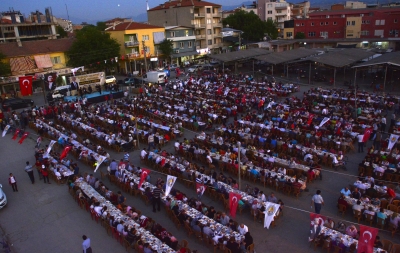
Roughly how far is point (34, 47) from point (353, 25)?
181 ft

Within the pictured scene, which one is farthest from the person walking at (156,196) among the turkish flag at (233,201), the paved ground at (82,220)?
the turkish flag at (233,201)

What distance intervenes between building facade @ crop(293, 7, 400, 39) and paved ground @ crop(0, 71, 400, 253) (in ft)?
167

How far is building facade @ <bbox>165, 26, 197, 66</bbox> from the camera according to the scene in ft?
185

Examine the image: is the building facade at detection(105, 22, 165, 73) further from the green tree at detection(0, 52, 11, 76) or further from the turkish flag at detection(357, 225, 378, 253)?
the turkish flag at detection(357, 225, 378, 253)

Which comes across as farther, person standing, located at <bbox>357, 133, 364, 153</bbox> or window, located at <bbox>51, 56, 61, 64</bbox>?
window, located at <bbox>51, 56, 61, 64</bbox>

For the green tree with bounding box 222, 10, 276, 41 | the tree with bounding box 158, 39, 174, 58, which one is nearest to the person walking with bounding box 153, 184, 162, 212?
the tree with bounding box 158, 39, 174, 58

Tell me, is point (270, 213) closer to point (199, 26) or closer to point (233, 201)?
point (233, 201)

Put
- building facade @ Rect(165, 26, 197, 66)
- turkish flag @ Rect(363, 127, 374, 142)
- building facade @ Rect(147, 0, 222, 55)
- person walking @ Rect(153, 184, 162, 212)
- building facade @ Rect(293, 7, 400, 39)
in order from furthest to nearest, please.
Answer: building facade @ Rect(147, 0, 222, 55) → building facade @ Rect(293, 7, 400, 39) → building facade @ Rect(165, 26, 197, 66) → turkish flag @ Rect(363, 127, 374, 142) → person walking @ Rect(153, 184, 162, 212)

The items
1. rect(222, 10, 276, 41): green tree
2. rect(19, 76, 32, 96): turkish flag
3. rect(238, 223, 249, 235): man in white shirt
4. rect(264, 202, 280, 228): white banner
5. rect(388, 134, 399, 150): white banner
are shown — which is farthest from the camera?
rect(222, 10, 276, 41): green tree

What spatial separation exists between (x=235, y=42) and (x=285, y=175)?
188 ft

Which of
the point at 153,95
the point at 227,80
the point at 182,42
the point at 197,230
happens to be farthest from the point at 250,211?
the point at 182,42

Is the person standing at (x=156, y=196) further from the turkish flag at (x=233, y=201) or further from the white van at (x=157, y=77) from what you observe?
the white van at (x=157, y=77)

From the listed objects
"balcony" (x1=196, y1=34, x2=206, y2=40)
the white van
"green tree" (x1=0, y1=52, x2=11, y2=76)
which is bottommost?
the white van

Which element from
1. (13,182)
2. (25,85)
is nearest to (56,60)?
(25,85)
